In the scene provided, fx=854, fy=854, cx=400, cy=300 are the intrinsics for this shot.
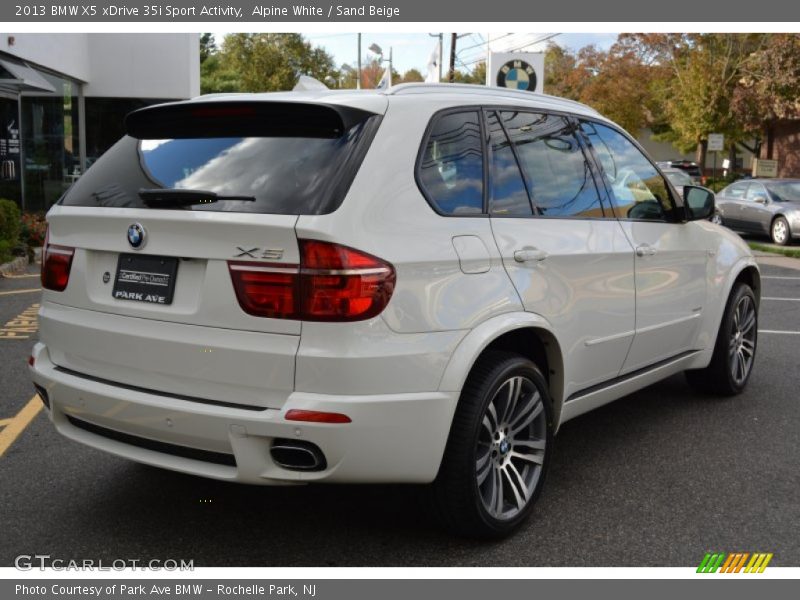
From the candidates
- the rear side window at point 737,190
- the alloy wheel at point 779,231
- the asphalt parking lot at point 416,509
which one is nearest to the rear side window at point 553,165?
the asphalt parking lot at point 416,509

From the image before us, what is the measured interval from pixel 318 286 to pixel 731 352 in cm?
395

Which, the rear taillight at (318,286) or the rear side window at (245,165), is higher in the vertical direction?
the rear side window at (245,165)

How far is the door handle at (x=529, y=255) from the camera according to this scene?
371cm

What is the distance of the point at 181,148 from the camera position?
139 inches

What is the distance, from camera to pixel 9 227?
12828 millimetres

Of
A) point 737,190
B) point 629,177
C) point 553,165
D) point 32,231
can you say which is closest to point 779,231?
point 737,190

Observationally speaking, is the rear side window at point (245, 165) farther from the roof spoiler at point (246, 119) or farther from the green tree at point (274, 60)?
the green tree at point (274, 60)

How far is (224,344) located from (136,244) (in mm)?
585

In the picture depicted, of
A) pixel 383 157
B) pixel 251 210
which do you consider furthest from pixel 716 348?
pixel 251 210

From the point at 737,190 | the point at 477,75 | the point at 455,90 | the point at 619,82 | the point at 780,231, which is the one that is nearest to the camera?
the point at 455,90

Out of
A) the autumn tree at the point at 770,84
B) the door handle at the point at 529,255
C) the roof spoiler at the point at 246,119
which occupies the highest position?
the autumn tree at the point at 770,84

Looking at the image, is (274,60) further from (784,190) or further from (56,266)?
(56,266)

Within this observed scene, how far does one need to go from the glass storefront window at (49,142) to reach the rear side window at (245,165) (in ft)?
50.9

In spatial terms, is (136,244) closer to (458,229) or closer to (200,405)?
(200,405)
